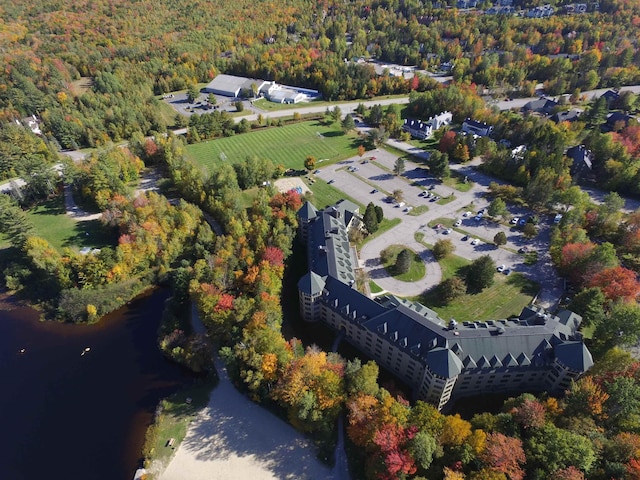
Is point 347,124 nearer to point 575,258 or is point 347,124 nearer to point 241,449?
point 575,258


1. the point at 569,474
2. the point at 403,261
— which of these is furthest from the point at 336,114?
the point at 569,474

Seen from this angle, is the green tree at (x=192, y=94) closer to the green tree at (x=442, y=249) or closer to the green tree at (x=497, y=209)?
the green tree at (x=442, y=249)

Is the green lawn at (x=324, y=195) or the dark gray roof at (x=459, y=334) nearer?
the dark gray roof at (x=459, y=334)

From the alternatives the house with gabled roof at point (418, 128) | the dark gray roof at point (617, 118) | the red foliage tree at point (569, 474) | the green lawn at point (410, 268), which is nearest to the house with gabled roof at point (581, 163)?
the dark gray roof at point (617, 118)

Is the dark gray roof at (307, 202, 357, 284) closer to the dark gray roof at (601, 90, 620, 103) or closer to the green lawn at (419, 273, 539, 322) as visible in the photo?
the green lawn at (419, 273, 539, 322)

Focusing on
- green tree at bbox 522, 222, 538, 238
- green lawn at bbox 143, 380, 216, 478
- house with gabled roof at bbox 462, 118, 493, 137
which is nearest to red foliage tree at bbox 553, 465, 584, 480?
green lawn at bbox 143, 380, 216, 478

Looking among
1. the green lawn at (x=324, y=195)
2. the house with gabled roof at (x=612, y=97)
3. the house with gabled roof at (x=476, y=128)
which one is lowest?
the green lawn at (x=324, y=195)

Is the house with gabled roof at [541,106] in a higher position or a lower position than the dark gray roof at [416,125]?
higher
